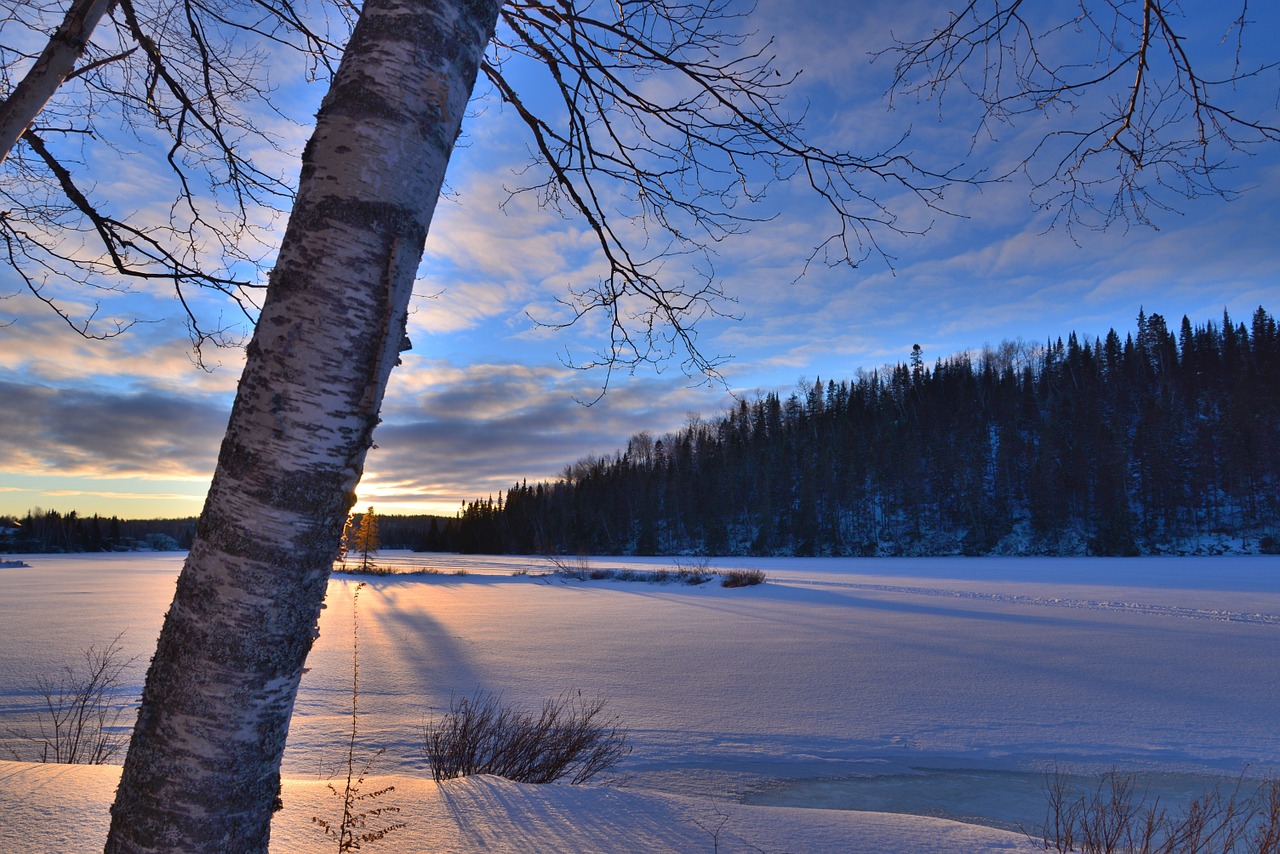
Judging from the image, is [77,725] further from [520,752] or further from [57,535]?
[57,535]

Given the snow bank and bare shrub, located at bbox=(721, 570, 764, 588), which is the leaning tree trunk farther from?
bare shrub, located at bbox=(721, 570, 764, 588)

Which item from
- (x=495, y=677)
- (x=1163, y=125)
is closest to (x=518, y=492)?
(x=495, y=677)

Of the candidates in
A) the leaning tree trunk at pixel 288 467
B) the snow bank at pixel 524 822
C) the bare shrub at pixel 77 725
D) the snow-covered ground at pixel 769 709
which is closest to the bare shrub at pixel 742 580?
the snow-covered ground at pixel 769 709

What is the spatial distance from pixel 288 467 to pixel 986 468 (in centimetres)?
7303

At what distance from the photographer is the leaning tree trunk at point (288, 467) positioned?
108cm

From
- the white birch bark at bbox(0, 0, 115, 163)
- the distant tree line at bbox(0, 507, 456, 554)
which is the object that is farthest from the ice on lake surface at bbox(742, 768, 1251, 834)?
the distant tree line at bbox(0, 507, 456, 554)

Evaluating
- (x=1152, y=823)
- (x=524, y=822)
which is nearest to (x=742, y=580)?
(x=1152, y=823)

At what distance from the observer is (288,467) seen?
3.61ft

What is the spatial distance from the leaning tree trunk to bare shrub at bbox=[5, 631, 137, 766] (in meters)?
3.54

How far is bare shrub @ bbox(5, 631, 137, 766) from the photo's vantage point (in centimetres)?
454

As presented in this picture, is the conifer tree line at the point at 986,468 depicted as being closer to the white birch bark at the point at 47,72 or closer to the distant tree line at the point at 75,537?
the distant tree line at the point at 75,537

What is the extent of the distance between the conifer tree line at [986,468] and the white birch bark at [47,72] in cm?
6182

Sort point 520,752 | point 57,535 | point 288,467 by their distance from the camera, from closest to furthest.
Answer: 1. point 288,467
2. point 520,752
3. point 57,535

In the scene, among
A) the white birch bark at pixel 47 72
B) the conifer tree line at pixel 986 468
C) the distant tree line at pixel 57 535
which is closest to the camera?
the white birch bark at pixel 47 72
